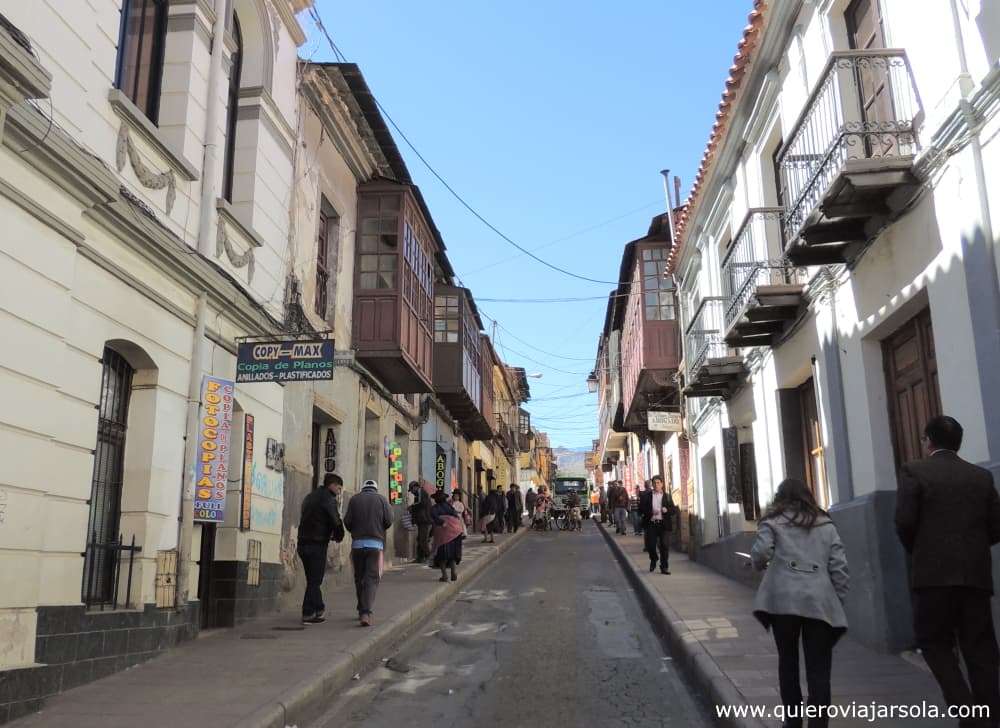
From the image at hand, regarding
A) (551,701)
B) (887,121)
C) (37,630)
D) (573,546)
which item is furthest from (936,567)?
(573,546)

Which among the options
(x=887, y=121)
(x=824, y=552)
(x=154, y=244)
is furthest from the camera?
(x=154, y=244)

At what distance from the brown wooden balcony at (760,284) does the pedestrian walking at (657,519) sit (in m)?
3.85

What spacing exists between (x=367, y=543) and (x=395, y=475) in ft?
26.4

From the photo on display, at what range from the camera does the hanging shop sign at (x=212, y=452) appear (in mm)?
9008

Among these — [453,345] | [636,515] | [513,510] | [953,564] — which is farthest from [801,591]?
[513,510]

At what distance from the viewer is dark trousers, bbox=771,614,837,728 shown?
15.6ft

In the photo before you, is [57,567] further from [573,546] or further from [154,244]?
[573,546]

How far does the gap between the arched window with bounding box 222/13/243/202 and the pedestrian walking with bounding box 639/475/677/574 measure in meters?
8.44

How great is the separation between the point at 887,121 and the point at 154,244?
6669 mm

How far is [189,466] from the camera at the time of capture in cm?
881

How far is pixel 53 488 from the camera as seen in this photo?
641 centimetres

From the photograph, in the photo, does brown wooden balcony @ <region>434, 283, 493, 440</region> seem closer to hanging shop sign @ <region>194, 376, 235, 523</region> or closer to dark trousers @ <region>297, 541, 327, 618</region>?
dark trousers @ <region>297, 541, 327, 618</region>

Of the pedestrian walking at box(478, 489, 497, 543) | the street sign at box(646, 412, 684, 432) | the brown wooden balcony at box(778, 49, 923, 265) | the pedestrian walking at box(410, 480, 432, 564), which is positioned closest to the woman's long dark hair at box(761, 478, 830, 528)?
the brown wooden balcony at box(778, 49, 923, 265)

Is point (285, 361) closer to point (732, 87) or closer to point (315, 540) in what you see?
point (315, 540)
